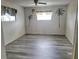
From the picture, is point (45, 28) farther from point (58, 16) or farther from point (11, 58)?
point (11, 58)

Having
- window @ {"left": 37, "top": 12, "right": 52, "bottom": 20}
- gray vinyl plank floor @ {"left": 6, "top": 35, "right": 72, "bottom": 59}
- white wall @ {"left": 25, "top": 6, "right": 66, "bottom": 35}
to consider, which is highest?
window @ {"left": 37, "top": 12, "right": 52, "bottom": 20}

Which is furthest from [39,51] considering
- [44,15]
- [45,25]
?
[44,15]

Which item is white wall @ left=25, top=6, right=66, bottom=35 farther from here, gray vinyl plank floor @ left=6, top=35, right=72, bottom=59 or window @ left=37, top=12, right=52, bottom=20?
gray vinyl plank floor @ left=6, top=35, right=72, bottom=59

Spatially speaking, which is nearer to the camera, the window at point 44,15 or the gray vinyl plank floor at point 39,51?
the gray vinyl plank floor at point 39,51

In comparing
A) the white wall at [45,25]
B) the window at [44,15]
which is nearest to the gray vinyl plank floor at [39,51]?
the white wall at [45,25]

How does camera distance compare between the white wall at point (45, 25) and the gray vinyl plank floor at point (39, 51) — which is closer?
the gray vinyl plank floor at point (39, 51)

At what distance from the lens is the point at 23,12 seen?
9.97 metres

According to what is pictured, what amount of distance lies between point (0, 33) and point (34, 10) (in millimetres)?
9043

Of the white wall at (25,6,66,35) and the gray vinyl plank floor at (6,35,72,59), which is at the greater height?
the white wall at (25,6,66,35)

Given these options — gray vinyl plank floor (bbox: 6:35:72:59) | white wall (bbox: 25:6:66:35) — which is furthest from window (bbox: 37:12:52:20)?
gray vinyl plank floor (bbox: 6:35:72:59)

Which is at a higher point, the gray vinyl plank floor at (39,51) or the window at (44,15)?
the window at (44,15)

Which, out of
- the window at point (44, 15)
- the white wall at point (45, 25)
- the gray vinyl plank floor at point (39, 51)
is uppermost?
the window at point (44, 15)

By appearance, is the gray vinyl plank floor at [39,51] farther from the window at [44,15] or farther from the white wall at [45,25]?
the window at [44,15]

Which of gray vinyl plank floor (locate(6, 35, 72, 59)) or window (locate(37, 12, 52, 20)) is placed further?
window (locate(37, 12, 52, 20))
